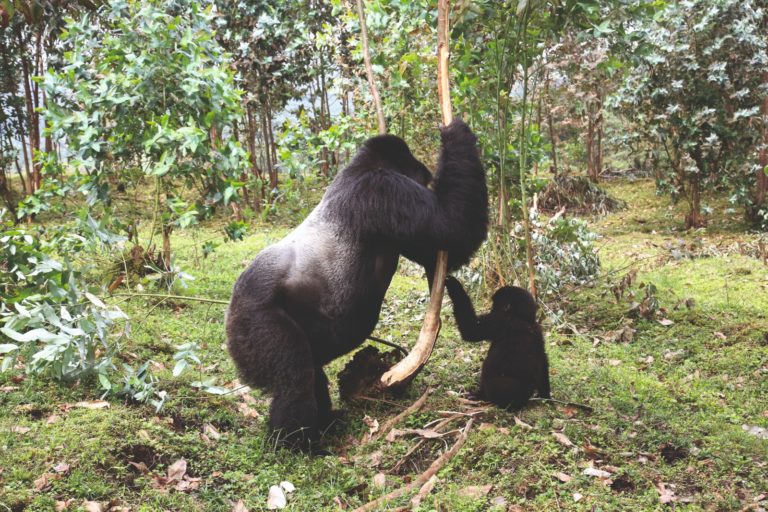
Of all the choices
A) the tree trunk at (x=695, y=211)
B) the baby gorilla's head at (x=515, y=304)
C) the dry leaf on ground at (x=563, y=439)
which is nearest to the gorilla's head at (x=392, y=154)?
the baby gorilla's head at (x=515, y=304)

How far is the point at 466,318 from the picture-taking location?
4395 millimetres

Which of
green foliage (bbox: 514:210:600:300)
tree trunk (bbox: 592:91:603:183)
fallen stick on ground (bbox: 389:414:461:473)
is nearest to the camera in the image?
fallen stick on ground (bbox: 389:414:461:473)

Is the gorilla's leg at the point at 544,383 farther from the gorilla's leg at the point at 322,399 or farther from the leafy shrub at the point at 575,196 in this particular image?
the leafy shrub at the point at 575,196

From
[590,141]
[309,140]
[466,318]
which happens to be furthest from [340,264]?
[590,141]

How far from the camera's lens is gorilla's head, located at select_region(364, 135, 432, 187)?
417 centimetres

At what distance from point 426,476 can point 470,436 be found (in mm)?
444

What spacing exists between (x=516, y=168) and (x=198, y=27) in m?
3.57

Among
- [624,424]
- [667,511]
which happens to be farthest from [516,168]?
[667,511]

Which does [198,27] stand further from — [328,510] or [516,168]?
[328,510]

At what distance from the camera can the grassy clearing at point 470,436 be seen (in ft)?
10.2

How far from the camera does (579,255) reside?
7004mm

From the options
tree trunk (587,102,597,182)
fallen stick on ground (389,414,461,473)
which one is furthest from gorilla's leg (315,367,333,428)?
tree trunk (587,102,597,182)

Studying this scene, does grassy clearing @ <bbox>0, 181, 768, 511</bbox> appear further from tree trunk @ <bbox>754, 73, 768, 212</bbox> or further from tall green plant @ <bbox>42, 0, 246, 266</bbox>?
tree trunk @ <bbox>754, 73, 768, 212</bbox>

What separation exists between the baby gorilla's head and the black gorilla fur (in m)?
0.48
